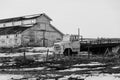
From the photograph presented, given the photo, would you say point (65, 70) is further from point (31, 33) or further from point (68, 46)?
point (31, 33)

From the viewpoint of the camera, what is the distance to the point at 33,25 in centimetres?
6694

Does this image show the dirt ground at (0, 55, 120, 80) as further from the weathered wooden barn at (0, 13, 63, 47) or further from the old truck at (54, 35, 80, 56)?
the weathered wooden barn at (0, 13, 63, 47)

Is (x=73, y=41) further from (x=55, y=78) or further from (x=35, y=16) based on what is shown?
(x=35, y=16)

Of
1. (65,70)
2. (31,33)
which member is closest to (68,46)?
(65,70)

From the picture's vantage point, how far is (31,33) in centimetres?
6575

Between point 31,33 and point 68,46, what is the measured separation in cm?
2618

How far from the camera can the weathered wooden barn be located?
64.2 meters

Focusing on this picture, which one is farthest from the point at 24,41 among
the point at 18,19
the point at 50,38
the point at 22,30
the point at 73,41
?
the point at 73,41

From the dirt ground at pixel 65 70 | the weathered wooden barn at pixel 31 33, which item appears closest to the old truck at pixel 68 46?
the dirt ground at pixel 65 70

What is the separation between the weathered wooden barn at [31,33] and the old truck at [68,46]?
23.6 meters

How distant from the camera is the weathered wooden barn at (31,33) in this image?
64.2 m

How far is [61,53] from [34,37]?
26691 millimetres

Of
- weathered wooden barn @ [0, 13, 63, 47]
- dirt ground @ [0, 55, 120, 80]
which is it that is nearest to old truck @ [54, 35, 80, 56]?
dirt ground @ [0, 55, 120, 80]

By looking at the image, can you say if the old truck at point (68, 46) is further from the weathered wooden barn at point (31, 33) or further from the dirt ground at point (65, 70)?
the weathered wooden barn at point (31, 33)
